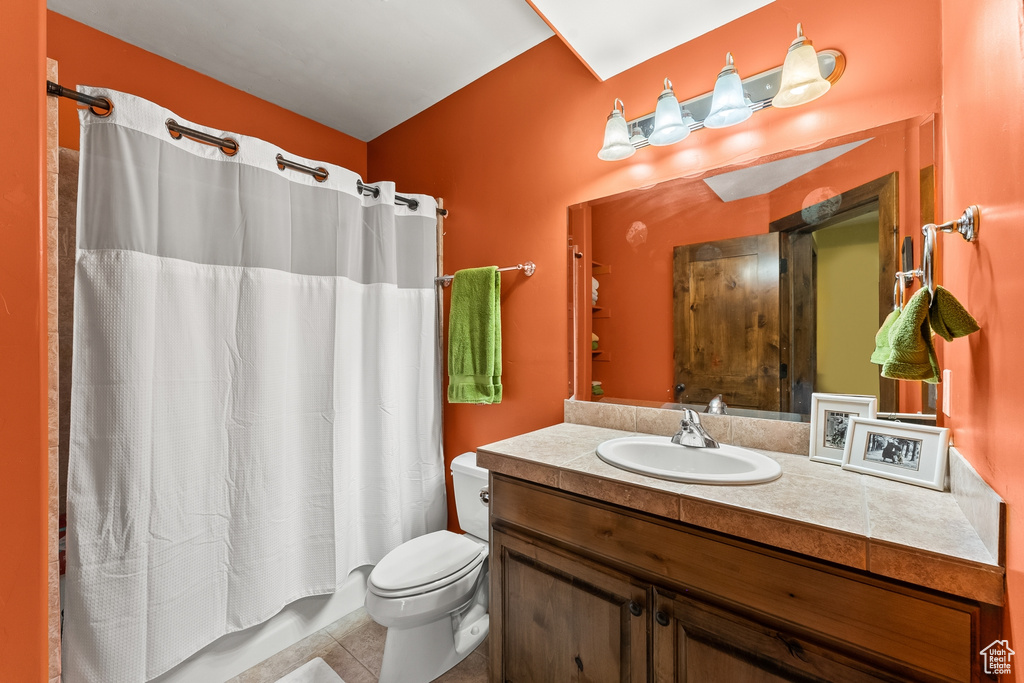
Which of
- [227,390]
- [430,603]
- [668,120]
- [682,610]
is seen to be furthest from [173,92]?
[682,610]

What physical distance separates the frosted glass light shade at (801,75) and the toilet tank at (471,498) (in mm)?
1638

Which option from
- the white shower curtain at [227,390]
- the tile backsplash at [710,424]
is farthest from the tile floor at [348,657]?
the tile backsplash at [710,424]

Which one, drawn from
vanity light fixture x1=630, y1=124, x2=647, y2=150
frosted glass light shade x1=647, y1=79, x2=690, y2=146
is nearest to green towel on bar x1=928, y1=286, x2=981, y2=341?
frosted glass light shade x1=647, y1=79, x2=690, y2=146

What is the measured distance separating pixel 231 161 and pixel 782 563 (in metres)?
2.04

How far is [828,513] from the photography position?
0.80 metres

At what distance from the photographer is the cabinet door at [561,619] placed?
101 centimetres

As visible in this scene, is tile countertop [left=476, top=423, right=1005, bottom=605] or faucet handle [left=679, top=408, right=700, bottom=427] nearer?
tile countertop [left=476, top=423, right=1005, bottom=605]

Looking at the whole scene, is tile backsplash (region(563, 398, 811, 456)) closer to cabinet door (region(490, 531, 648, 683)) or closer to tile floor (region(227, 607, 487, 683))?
cabinet door (region(490, 531, 648, 683))

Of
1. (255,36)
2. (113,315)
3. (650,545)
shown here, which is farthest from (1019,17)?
(255,36)

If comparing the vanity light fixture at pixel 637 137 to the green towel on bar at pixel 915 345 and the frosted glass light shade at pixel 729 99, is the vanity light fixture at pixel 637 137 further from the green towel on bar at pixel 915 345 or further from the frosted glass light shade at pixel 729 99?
the green towel on bar at pixel 915 345

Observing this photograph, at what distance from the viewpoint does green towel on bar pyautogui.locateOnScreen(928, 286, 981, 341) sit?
729 millimetres

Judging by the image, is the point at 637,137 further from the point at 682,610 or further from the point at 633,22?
the point at 682,610

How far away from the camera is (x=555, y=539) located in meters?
1.13

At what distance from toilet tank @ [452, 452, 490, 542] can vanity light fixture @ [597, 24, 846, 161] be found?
137 cm
